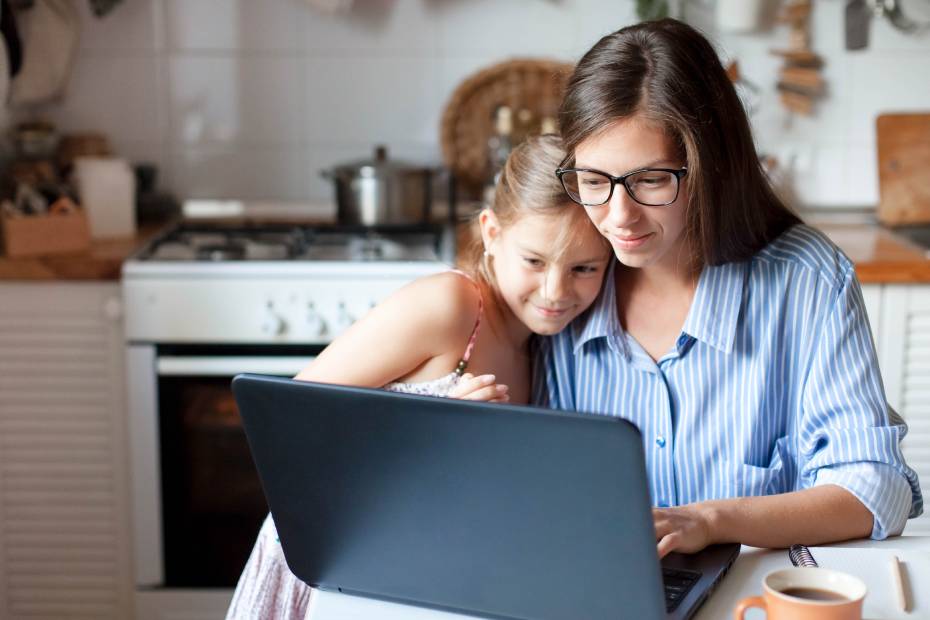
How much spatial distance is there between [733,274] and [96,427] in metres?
1.58

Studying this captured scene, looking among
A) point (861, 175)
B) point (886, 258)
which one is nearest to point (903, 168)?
point (861, 175)

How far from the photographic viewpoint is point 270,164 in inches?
118

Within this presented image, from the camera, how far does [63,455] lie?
2539 millimetres

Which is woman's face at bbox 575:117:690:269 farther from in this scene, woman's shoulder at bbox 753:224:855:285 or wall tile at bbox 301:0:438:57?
wall tile at bbox 301:0:438:57

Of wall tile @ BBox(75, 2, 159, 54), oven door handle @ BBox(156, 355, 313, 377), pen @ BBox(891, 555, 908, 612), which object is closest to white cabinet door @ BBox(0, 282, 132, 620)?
oven door handle @ BBox(156, 355, 313, 377)

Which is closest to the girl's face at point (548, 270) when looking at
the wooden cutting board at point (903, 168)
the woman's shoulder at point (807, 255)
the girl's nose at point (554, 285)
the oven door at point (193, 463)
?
the girl's nose at point (554, 285)

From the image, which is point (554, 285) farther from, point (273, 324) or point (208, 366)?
point (208, 366)

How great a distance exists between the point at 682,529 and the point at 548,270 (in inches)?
16.3

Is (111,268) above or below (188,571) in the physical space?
above

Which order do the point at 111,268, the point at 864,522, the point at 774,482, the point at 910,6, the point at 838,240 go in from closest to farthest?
the point at 864,522 → the point at 774,482 → the point at 111,268 → the point at 838,240 → the point at 910,6

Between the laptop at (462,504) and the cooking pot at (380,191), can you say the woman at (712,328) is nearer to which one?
the laptop at (462,504)

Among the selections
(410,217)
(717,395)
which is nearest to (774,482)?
(717,395)

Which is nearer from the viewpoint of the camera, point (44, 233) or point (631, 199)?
point (631, 199)

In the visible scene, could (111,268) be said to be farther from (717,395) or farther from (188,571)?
(717,395)
